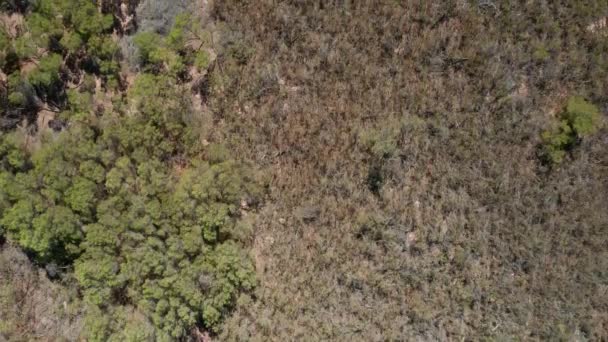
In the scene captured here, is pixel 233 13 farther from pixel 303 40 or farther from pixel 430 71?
pixel 430 71

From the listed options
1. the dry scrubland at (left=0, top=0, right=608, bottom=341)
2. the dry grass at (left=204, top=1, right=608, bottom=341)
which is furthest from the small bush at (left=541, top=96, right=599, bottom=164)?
the dry grass at (left=204, top=1, right=608, bottom=341)

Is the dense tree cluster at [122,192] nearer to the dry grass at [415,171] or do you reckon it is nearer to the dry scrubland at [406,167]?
the dry scrubland at [406,167]

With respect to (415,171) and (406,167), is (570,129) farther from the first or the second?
(406,167)

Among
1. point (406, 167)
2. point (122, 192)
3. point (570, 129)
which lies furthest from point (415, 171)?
point (122, 192)

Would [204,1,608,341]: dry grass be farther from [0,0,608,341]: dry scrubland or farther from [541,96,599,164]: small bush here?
[541,96,599,164]: small bush

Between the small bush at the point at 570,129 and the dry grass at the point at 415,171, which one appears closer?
the small bush at the point at 570,129

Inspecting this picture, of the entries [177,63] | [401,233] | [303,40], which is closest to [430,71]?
[303,40]

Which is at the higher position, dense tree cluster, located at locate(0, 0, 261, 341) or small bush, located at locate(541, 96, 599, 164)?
small bush, located at locate(541, 96, 599, 164)

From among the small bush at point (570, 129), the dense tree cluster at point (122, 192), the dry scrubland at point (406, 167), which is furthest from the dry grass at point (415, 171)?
the dense tree cluster at point (122, 192)

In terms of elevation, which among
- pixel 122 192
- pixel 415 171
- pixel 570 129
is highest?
pixel 570 129
